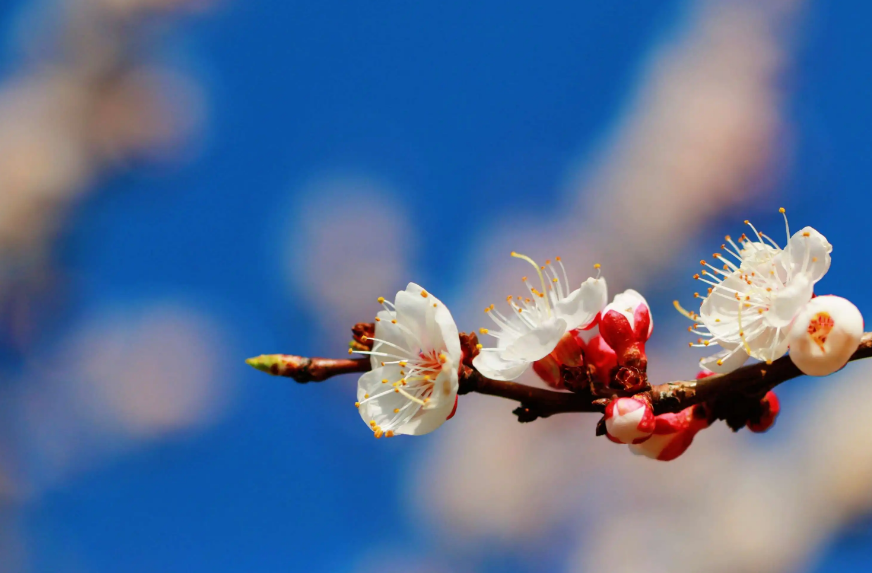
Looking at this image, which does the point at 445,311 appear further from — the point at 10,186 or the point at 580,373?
the point at 10,186

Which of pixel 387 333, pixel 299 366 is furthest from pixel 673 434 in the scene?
pixel 299 366

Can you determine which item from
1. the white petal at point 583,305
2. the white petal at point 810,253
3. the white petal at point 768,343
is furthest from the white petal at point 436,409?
the white petal at point 810,253

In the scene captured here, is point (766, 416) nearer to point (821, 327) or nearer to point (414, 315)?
point (821, 327)

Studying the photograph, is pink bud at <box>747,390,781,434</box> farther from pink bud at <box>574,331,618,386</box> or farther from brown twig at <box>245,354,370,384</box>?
brown twig at <box>245,354,370,384</box>

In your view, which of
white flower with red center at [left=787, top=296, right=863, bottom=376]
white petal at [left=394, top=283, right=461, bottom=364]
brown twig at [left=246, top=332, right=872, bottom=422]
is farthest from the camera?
white petal at [left=394, top=283, right=461, bottom=364]

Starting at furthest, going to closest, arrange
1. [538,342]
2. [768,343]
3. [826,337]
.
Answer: [538,342]
[768,343]
[826,337]

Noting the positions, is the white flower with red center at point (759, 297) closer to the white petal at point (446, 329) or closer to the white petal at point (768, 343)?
the white petal at point (768, 343)

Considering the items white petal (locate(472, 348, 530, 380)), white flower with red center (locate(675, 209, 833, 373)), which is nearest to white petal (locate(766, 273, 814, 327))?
white flower with red center (locate(675, 209, 833, 373))
